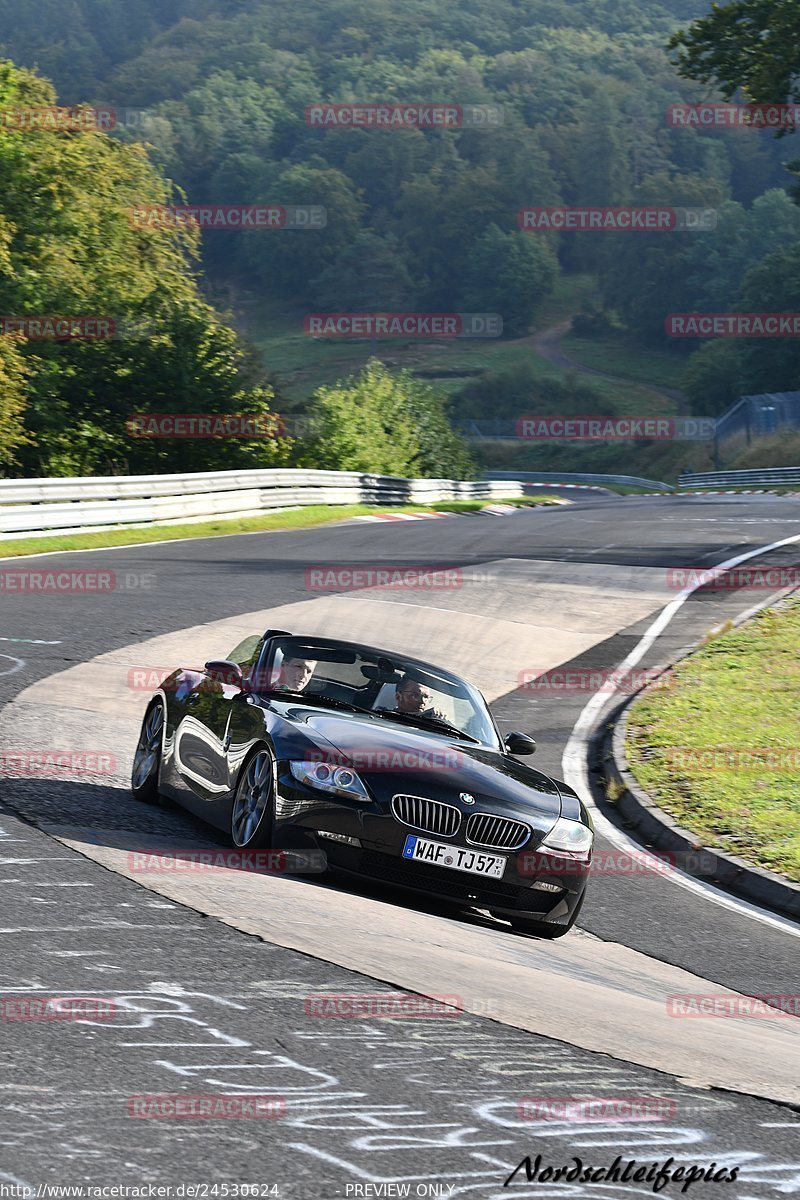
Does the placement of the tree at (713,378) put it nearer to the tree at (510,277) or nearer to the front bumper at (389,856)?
the tree at (510,277)

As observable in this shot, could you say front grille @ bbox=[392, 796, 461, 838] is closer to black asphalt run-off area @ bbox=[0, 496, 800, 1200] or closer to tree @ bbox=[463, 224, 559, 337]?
black asphalt run-off area @ bbox=[0, 496, 800, 1200]

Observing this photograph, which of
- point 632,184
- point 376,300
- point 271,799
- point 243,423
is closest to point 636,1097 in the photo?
point 271,799

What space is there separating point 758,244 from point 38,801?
15041 cm

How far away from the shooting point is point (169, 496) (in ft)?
108

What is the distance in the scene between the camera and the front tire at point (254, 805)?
8.29m

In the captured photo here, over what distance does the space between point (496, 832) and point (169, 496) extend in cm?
2547

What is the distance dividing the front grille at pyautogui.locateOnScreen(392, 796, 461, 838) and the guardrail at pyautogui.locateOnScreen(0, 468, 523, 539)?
19833 millimetres

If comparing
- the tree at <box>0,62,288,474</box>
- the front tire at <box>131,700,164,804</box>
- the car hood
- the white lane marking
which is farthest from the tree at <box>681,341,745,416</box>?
the car hood

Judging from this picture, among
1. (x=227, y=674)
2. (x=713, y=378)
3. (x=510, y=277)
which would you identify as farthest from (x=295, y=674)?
(x=510, y=277)

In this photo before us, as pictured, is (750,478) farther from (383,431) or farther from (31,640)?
(31,640)

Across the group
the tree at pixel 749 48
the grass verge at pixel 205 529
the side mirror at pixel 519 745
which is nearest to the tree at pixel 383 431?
the grass verge at pixel 205 529

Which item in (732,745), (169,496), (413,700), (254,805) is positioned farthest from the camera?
(169,496)

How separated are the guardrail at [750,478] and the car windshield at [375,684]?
6082 centimetres

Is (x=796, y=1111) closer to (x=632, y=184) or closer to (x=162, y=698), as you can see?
(x=162, y=698)
